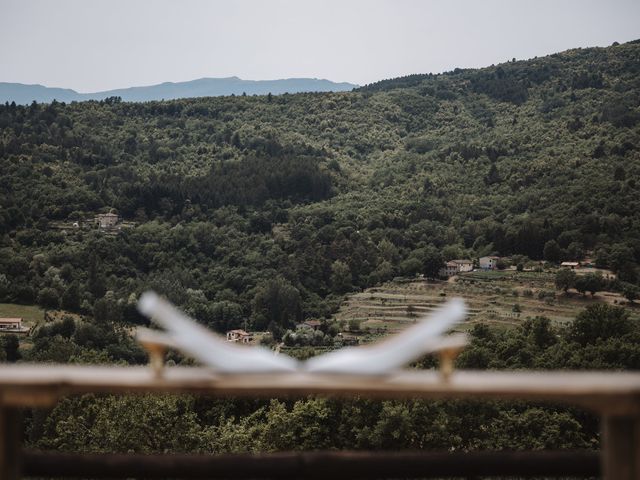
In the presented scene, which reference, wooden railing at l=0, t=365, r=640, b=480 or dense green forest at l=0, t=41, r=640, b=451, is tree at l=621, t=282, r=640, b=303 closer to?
dense green forest at l=0, t=41, r=640, b=451

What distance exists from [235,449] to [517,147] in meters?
61.7

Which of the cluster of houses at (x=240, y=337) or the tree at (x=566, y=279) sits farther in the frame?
the cluster of houses at (x=240, y=337)

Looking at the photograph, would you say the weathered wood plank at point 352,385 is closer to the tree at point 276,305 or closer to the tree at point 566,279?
the tree at point 566,279

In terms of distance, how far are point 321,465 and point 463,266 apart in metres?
52.9

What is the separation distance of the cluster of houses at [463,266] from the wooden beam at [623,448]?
52.4 m

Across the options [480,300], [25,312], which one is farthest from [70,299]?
[480,300]

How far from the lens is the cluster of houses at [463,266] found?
54.1m

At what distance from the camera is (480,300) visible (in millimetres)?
44844

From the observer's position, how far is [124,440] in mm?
17938

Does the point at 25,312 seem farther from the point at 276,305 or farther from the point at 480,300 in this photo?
the point at 480,300

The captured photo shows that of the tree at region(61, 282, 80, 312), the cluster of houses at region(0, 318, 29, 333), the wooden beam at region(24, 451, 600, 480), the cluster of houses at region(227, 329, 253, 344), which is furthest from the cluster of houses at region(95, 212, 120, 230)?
the wooden beam at region(24, 451, 600, 480)

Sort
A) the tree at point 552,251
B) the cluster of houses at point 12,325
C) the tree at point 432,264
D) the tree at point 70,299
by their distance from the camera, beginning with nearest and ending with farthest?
the cluster of houses at point 12,325 → the tree at point 70,299 → the tree at point 552,251 → the tree at point 432,264

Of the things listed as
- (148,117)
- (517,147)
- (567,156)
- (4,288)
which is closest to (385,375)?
(4,288)

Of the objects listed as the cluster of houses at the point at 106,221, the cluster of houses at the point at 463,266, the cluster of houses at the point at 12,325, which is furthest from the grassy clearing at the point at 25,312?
the cluster of houses at the point at 463,266
